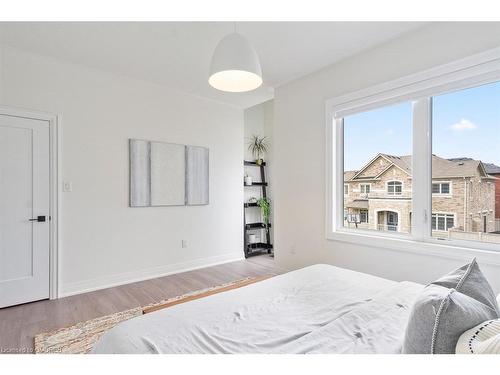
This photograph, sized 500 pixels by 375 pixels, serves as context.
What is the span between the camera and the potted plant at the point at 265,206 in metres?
5.20

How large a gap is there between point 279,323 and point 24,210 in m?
2.98

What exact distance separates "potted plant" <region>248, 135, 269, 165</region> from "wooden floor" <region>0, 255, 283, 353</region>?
2.29m

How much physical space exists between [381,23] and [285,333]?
2.63m

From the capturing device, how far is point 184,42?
2.71m

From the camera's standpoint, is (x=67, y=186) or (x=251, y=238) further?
(x=251, y=238)

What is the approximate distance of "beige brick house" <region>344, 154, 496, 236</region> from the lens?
Result: 225cm

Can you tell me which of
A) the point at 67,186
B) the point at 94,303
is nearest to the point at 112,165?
the point at 67,186

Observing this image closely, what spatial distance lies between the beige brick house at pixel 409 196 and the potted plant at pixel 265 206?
2168mm

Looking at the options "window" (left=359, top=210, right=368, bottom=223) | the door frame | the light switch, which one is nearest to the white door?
the door frame

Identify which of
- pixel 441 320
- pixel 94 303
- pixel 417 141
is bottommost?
pixel 94 303

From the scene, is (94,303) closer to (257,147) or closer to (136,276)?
(136,276)

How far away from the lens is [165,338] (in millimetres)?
1080
